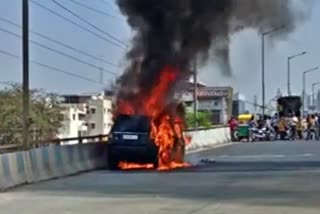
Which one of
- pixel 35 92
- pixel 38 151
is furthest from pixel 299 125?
pixel 38 151

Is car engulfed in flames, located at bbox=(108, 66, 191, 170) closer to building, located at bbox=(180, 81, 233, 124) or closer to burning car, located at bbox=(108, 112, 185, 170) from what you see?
burning car, located at bbox=(108, 112, 185, 170)

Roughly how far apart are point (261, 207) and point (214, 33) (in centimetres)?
1376

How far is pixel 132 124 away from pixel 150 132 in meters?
0.65

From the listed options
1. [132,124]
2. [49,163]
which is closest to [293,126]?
[132,124]

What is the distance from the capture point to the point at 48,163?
77.8 ft

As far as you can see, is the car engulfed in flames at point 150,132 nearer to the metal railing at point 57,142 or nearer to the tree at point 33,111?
the metal railing at point 57,142

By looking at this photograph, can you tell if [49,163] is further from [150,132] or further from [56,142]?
[150,132]

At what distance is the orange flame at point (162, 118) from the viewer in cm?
2845

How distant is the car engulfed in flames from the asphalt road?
1.49 m

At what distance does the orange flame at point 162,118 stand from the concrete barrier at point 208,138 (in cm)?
1377

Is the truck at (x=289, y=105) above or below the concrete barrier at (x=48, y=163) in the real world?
above

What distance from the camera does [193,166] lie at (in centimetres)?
2945

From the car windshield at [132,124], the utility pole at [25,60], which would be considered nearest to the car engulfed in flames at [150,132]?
the car windshield at [132,124]

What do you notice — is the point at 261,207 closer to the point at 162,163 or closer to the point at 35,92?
the point at 162,163
